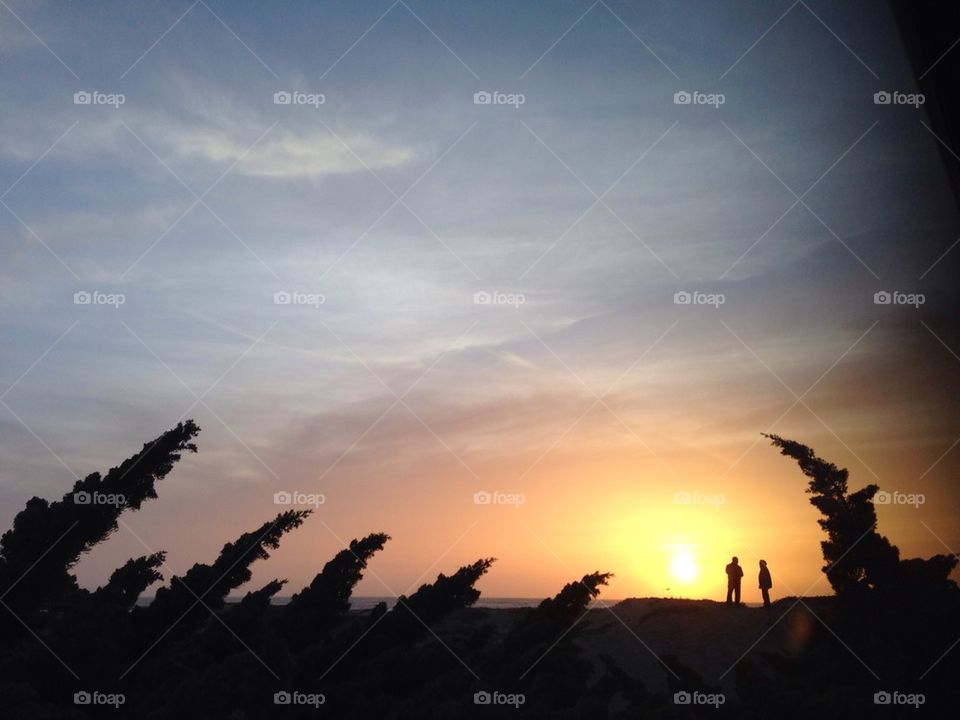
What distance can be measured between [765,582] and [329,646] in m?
7.14

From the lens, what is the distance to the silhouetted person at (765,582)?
1086 centimetres

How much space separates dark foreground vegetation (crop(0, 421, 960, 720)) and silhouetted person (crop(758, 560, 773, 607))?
273 cm

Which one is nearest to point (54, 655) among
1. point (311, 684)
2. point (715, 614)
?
point (311, 684)

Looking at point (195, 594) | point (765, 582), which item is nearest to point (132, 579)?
point (195, 594)

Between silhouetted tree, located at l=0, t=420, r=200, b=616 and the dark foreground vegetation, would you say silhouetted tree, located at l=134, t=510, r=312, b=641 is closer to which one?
the dark foreground vegetation

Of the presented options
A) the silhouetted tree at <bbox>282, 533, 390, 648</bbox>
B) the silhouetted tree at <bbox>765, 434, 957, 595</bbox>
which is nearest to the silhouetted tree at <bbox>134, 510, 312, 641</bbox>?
the silhouetted tree at <bbox>282, 533, 390, 648</bbox>

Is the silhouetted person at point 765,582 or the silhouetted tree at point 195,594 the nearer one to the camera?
the silhouetted tree at point 195,594

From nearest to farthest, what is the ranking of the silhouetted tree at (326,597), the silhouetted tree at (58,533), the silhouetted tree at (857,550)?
the silhouetted tree at (58,533), the silhouetted tree at (326,597), the silhouetted tree at (857,550)

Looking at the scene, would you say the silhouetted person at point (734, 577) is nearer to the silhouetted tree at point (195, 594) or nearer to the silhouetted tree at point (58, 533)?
the silhouetted tree at point (195, 594)

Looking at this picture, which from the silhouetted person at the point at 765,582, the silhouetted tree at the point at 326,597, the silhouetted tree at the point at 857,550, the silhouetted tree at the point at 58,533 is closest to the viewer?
the silhouetted tree at the point at 58,533

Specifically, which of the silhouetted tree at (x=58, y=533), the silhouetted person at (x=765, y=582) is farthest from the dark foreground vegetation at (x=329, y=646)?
the silhouetted person at (x=765, y=582)

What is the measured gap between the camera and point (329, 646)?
6.09 metres

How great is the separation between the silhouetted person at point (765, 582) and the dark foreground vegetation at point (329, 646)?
2.73 metres

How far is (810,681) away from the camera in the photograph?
727 cm
